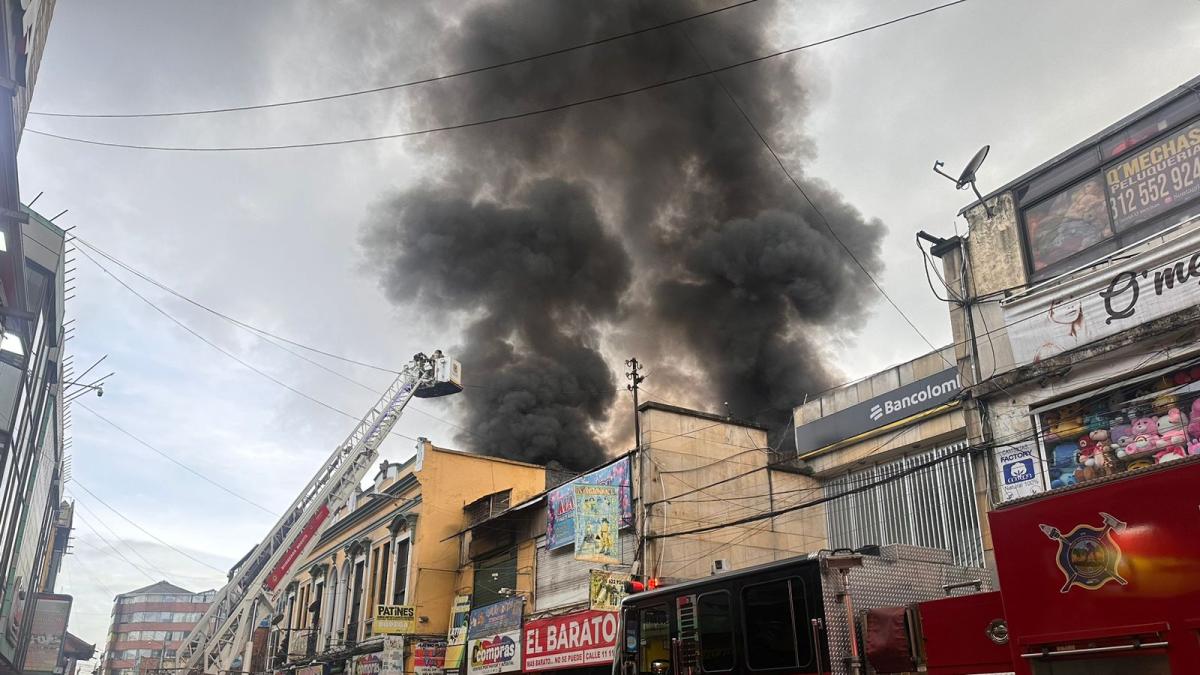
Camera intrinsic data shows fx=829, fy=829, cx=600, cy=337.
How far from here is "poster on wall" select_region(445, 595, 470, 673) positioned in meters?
23.3

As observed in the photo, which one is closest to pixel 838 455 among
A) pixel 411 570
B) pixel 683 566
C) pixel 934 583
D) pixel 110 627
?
pixel 683 566

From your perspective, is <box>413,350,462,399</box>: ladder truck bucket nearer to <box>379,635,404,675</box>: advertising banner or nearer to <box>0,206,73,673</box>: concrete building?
<box>379,635,404,675</box>: advertising banner

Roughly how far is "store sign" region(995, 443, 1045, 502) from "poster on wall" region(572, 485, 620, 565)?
8.25 m

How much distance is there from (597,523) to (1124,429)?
416 inches

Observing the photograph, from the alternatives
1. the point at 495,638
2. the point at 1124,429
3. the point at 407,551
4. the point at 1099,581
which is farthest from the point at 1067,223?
the point at 407,551

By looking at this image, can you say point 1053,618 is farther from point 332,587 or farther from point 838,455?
point 332,587

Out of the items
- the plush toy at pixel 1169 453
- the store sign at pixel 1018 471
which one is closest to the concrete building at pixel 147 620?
the store sign at pixel 1018 471

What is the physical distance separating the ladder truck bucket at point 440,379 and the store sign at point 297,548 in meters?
4.63

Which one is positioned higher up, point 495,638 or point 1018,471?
point 1018,471

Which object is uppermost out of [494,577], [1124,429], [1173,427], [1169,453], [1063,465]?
[1124,429]

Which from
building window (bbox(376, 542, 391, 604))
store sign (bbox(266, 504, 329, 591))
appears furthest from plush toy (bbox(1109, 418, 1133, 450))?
building window (bbox(376, 542, 391, 604))

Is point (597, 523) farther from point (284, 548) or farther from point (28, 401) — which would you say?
point (28, 401)

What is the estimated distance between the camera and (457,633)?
24.0m

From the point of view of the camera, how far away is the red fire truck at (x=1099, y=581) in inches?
203
